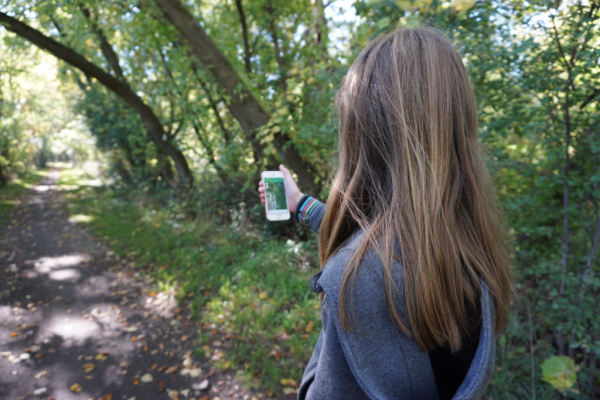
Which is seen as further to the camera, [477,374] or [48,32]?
[48,32]

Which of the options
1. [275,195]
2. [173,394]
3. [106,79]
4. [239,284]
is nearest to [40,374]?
[173,394]

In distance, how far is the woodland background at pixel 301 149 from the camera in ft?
7.55

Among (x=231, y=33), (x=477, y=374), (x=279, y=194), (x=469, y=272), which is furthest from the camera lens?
(x=231, y=33)

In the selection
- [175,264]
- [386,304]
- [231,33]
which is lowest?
[175,264]

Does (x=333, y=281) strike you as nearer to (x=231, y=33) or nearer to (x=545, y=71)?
(x=545, y=71)

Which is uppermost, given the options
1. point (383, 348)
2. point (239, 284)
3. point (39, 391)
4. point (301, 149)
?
point (301, 149)

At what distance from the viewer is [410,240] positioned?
956mm

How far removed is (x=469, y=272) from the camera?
100 centimetres

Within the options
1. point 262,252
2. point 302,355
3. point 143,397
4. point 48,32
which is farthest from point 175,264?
point 48,32

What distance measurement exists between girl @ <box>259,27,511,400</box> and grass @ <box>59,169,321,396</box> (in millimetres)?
2541

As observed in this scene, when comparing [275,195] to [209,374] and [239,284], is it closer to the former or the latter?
[209,374]

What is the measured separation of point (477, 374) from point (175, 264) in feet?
18.7

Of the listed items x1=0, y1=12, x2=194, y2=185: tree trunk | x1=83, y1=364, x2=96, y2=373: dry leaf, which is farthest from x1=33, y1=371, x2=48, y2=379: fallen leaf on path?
x1=0, y1=12, x2=194, y2=185: tree trunk

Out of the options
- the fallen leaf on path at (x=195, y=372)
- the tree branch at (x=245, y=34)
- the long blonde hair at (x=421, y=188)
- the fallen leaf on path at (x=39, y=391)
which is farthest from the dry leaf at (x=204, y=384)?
the tree branch at (x=245, y=34)
